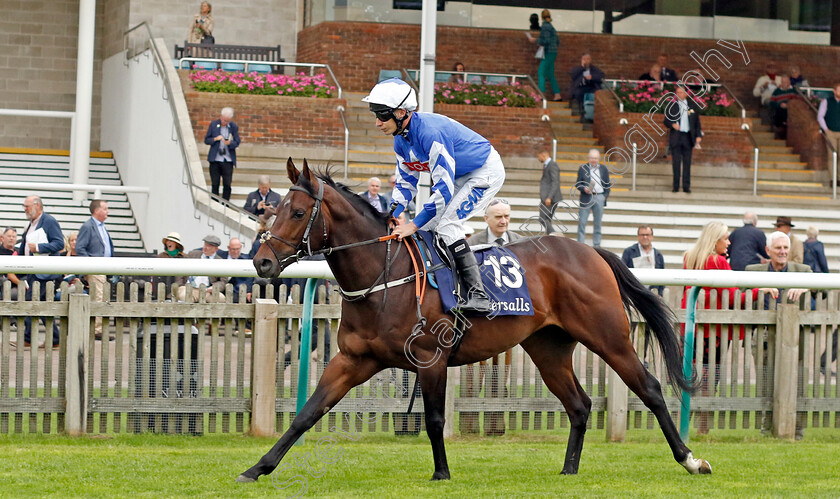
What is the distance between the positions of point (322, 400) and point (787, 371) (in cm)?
413

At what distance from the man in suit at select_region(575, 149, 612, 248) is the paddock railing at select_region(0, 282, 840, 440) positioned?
177 inches

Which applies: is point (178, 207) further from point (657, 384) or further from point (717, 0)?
point (717, 0)

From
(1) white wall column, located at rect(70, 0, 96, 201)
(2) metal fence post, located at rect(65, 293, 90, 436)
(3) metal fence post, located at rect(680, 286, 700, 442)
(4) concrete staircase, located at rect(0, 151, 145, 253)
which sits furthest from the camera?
(1) white wall column, located at rect(70, 0, 96, 201)

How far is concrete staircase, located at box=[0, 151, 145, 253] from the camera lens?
19203 mm

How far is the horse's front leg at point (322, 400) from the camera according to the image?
6098 mm

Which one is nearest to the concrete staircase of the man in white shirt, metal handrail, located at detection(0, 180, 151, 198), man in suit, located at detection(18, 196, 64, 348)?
metal handrail, located at detection(0, 180, 151, 198)

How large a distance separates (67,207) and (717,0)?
51.9ft

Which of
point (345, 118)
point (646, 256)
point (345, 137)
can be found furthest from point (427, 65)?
point (345, 118)

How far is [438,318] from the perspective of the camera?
6.46 m

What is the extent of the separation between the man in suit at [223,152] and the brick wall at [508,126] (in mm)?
5411

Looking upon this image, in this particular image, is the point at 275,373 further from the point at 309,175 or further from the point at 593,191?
the point at 593,191

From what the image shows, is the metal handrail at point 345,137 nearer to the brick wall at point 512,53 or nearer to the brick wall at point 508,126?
the brick wall at point 508,126

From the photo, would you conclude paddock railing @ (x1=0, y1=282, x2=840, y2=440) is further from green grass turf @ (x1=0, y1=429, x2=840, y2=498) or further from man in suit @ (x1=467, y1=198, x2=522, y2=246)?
man in suit @ (x1=467, y1=198, x2=522, y2=246)

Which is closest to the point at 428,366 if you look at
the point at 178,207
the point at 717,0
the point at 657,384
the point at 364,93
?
the point at 657,384
